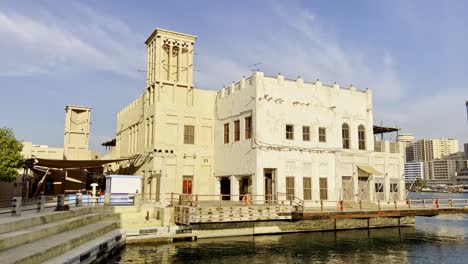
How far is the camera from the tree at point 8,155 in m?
29.3

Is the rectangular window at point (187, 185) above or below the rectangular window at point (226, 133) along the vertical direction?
below

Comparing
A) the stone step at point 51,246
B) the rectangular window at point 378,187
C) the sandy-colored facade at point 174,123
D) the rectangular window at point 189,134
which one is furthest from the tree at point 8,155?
the rectangular window at point 378,187

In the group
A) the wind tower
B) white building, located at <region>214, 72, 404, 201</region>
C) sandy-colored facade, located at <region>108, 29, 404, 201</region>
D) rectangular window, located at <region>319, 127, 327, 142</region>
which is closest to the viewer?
white building, located at <region>214, 72, 404, 201</region>

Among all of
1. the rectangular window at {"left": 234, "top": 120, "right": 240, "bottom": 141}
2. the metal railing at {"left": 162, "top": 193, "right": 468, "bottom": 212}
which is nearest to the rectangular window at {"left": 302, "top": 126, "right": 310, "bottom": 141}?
the metal railing at {"left": 162, "top": 193, "right": 468, "bottom": 212}

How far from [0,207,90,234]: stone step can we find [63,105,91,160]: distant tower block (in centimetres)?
2632

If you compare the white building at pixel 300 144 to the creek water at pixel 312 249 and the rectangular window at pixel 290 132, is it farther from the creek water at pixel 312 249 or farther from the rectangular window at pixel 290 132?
the creek water at pixel 312 249

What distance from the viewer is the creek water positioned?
20266 millimetres

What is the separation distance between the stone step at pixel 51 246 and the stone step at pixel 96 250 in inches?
8.9

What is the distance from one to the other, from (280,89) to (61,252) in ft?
73.8

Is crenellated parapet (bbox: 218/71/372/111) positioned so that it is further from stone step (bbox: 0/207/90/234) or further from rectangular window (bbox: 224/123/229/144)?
stone step (bbox: 0/207/90/234)

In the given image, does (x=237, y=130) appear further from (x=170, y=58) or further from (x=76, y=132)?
(x=76, y=132)

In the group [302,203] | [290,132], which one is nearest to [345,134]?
[290,132]

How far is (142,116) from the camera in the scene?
1561 inches

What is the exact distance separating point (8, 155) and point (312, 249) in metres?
23.3
